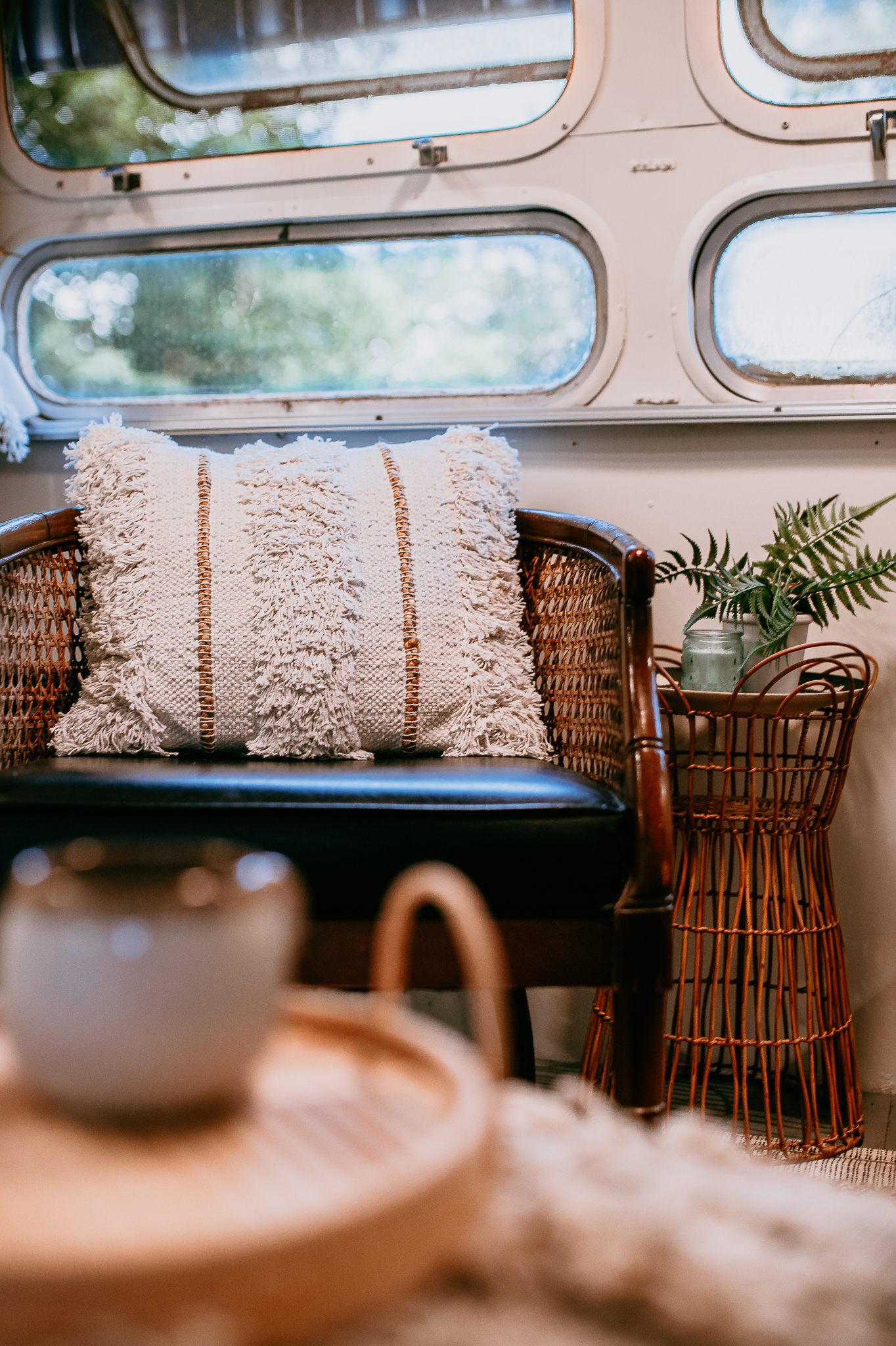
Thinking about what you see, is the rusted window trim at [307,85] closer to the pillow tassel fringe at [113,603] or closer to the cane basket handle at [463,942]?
the pillow tassel fringe at [113,603]

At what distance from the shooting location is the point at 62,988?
1.24ft

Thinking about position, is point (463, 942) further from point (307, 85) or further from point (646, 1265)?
point (307, 85)

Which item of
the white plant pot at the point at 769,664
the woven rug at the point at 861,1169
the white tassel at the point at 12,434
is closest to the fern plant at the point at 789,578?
the white plant pot at the point at 769,664

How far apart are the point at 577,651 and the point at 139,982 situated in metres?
1.08

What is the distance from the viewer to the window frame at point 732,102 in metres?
1.71

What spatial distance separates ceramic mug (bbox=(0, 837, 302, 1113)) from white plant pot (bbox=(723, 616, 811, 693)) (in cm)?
117

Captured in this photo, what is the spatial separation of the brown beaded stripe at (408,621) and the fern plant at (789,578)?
0.37 meters

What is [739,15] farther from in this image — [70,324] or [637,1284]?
[637,1284]

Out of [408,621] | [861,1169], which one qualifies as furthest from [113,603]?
[861,1169]

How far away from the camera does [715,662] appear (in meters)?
1.47

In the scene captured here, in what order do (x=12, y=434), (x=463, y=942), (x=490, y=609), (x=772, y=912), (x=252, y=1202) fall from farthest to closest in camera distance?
(x=12, y=434) → (x=772, y=912) → (x=490, y=609) → (x=463, y=942) → (x=252, y=1202)

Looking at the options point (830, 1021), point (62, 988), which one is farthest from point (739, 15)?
point (62, 988)

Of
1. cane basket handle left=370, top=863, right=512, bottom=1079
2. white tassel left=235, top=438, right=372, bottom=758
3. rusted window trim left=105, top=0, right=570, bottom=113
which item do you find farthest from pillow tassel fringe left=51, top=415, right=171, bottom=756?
cane basket handle left=370, top=863, right=512, bottom=1079

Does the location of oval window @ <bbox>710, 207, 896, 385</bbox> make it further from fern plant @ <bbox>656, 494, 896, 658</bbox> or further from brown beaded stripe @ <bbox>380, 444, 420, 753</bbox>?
brown beaded stripe @ <bbox>380, 444, 420, 753</bbox>
